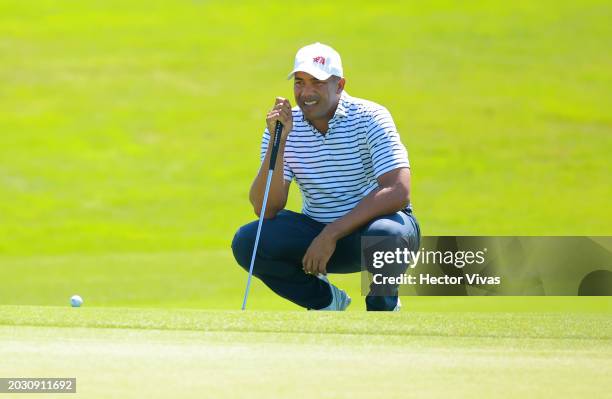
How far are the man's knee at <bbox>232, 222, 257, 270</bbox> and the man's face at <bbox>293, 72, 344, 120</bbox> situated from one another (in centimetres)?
45

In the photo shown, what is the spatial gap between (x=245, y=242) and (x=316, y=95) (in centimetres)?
58

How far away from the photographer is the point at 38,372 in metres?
2.35

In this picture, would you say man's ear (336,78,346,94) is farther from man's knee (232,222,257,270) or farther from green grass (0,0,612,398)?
green grass (0,0,612,398)

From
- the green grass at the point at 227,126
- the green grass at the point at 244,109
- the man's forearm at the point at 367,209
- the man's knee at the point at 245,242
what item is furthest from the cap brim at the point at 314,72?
the green grass at the point at 244,109

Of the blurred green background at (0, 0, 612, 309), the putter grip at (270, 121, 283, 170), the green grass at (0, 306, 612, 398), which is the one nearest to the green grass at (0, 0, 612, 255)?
the blurred green background at (0, 0, 612, 309)

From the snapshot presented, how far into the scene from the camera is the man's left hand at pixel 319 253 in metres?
4.13

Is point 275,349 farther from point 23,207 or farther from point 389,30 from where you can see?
point 389,30

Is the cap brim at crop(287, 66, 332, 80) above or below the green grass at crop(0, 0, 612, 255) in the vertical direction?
above

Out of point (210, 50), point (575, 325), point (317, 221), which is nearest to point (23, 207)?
point (210, 50)

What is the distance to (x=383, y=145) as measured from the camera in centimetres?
422

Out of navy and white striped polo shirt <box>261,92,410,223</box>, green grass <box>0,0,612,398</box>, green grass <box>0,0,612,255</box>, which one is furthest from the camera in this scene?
green grass <box>0,0,612,255</box>

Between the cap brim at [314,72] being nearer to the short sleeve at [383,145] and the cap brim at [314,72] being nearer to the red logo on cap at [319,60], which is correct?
the red logo on cap at [319,60]

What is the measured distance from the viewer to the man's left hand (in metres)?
4.13

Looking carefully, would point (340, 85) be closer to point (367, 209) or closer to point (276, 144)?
point (276, 144)
